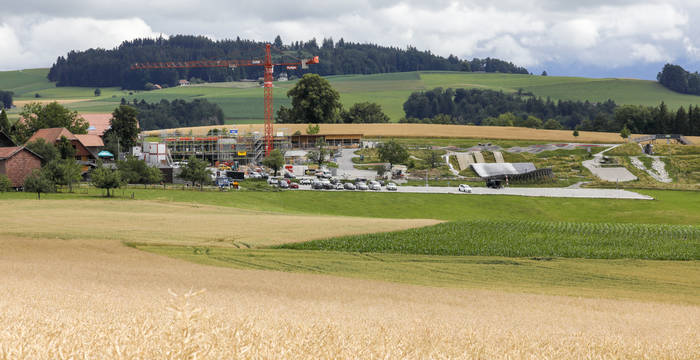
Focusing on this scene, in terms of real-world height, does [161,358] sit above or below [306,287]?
above

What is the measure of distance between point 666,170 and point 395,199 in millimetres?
62573

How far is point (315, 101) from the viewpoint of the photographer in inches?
7333

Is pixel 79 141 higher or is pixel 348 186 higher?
pixel 79 141

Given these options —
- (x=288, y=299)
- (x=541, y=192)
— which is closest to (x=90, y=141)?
(x=541, y=192)

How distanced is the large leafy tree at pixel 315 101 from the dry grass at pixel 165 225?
125 metres

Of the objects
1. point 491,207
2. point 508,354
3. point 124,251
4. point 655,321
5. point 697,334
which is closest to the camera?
point 508,354

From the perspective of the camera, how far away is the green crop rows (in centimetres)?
4237

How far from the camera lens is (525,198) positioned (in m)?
92.1

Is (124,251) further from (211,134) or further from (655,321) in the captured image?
(211,134)

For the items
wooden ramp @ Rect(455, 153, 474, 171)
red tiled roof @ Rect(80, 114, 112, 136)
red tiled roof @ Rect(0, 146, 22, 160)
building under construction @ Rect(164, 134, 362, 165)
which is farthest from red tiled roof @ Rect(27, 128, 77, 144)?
wooden ramp @ Rect(455, 153, 474, 171)

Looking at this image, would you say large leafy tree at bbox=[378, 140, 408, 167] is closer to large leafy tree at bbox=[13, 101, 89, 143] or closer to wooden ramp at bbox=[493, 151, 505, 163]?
wooden ramp at bbox=[493, 151, 505, 163]

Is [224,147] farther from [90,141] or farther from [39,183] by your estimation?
[39,183]

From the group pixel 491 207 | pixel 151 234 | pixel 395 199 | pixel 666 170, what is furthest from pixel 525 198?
pixel 151 234

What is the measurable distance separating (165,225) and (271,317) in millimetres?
36266
